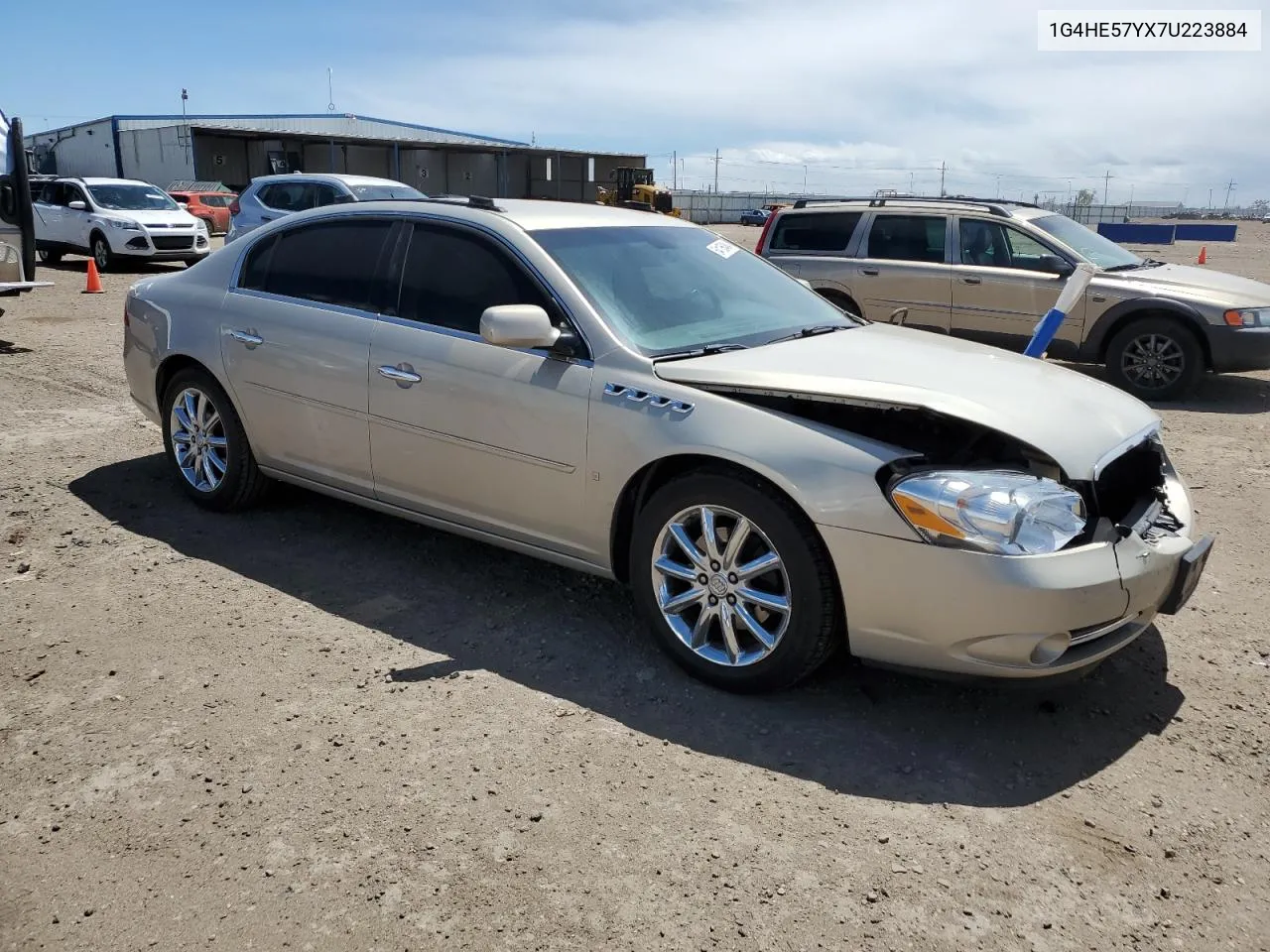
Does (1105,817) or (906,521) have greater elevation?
(906,521)

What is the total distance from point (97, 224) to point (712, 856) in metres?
19.4

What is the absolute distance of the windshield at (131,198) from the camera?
1911 centimetres

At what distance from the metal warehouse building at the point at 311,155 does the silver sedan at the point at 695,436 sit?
43.2 meters

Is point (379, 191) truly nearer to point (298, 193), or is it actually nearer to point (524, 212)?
point (298, 193)

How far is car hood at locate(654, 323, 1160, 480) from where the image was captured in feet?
10.9

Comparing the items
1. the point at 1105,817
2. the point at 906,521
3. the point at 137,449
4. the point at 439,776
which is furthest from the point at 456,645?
the point at 137,449

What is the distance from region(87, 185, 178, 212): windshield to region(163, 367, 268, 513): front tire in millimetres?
15759

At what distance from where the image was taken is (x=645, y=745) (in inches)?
129

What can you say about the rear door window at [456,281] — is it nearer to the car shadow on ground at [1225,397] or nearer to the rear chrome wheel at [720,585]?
the rear chrome wheel at [720,585]

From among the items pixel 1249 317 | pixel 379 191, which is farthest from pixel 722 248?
pixel 379 191

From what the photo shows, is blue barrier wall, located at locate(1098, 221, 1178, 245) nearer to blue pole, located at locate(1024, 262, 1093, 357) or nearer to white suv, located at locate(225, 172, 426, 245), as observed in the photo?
white suv, located at locate(225, 172, 426, 245)

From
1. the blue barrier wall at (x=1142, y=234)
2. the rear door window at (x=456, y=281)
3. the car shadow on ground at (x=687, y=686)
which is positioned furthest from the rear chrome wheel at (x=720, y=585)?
the blue barrier wall at (x=1142, y=234)

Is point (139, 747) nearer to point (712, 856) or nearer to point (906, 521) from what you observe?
point (712, 856)

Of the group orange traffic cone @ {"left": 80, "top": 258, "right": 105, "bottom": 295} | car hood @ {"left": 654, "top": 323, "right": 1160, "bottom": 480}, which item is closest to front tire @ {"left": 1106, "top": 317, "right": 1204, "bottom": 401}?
car hood @ {"left": 654, "top": 323, "right": 1160, "bottom": 480}
